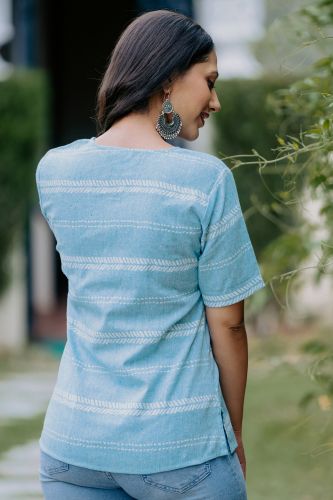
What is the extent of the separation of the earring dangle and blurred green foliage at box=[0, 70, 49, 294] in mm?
5889

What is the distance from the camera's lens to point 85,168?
83.6 inches

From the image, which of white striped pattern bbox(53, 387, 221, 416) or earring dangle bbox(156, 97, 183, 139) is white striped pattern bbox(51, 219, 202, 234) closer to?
earring dangle bbox(156, 97, 183, 139)

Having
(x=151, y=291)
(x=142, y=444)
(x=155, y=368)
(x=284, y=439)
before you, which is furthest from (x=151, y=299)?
(x=284, y=439)

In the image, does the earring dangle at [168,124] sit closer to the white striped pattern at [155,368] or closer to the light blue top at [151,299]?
the light blue top at [151,299]

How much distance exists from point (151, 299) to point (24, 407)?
475 centimetres

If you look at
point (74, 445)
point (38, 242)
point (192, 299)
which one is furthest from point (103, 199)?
point (38, 242)

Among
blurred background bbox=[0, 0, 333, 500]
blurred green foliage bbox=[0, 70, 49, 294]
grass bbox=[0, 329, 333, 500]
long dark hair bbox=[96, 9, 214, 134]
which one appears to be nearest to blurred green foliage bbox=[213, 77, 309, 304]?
blurred background bbox=[0, 0, 333, 500]

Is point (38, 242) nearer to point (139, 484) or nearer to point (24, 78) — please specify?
point (24, 78)

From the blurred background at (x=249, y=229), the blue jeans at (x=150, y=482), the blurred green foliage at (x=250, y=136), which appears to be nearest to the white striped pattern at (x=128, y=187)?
the blue jeans at (x=150, y=482)

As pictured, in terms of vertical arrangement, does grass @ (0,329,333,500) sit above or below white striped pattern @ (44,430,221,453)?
below

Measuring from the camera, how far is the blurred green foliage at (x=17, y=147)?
793 cm

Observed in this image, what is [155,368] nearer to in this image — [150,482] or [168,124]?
[150,482]

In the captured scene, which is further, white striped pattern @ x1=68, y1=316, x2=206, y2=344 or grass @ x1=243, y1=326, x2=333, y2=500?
grass @ x1=243, y1=326, x2=333, y2=500

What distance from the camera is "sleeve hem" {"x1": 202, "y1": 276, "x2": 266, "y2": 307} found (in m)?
2.10
